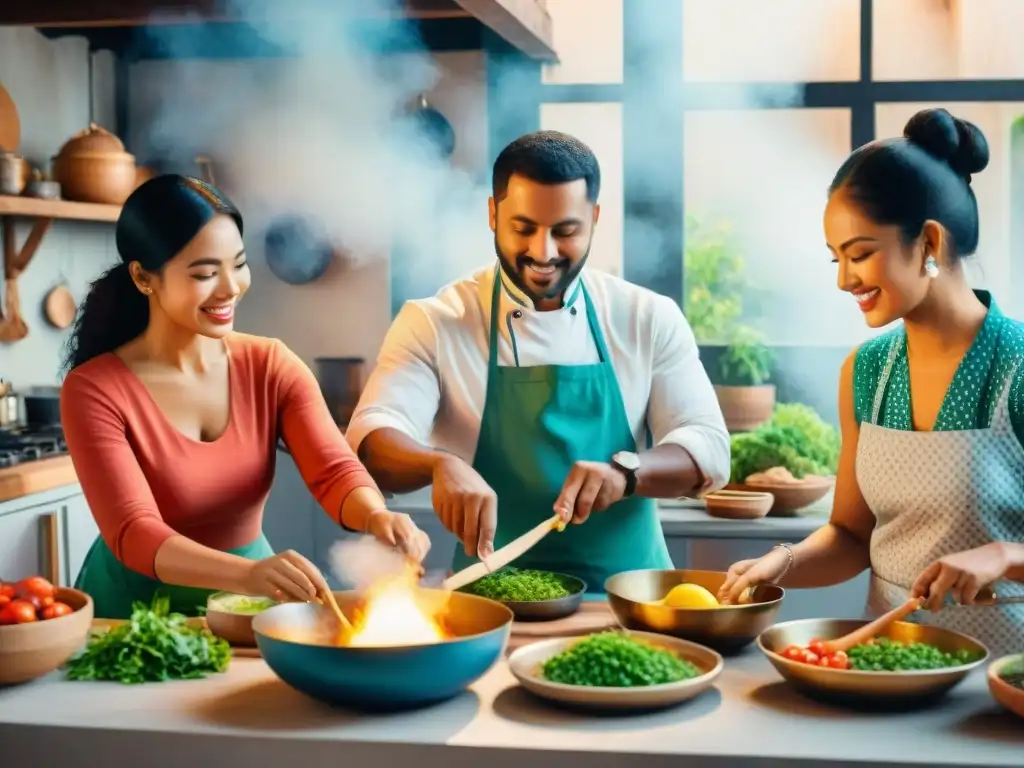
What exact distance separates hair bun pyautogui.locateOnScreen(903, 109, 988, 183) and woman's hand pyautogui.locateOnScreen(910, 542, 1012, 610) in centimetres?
69

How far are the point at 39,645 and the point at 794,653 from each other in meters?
1.07

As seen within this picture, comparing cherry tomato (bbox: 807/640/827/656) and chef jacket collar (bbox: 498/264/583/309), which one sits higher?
chef jacket collar (bbox: 498/264/583/309)

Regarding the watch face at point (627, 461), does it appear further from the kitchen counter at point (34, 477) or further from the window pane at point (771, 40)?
the window pane at point (771, 40)

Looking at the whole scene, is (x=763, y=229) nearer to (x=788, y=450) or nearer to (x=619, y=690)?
(x=788, y=450)

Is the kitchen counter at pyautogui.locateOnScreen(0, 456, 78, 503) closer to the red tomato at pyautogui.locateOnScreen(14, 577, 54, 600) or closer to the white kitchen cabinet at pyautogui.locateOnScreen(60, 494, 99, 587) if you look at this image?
the white kitchen cabinet at pyautogui.locateOnScreen(60, 494, 99, 587)

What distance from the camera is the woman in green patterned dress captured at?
6.65 feet

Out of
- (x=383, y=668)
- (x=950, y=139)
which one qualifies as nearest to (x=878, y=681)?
(x=383, y=668)

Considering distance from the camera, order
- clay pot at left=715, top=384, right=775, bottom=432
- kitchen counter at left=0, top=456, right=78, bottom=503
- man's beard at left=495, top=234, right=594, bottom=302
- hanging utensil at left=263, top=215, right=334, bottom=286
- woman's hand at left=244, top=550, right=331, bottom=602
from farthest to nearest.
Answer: hanging utensil at left=263, top=215, right=334, bottom=286 → clay pot at left=715, top=384, right=775, bottom=432 → kitchen counter at left=0, top=456, right=78, bottom=503 → man's beard at left=495, top=234, right=594, bottom=302 → woman's hand at left=244, top=550, right=331, bottom=602

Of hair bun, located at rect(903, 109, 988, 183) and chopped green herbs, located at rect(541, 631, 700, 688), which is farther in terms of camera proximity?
hair bun, located at rect(903, 109, 988, 183)

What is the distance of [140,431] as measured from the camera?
229cm

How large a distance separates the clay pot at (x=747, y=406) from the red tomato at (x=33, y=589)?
326 centimetres

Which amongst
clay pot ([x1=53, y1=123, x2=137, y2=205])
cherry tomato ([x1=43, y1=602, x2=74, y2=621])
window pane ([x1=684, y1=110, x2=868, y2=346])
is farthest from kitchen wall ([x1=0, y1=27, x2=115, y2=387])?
Answer: cherry tomato ([x1=43, y1=602, x2=74, y2=621])

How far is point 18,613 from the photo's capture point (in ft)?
5.80

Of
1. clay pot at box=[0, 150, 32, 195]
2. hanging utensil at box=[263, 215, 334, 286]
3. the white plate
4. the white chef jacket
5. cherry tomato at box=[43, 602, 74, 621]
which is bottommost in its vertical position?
the white plate
